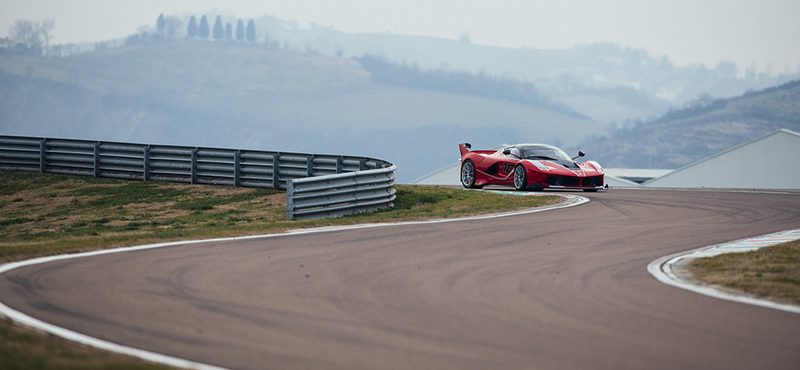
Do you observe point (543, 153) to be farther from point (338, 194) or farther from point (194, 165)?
point (194, 165)

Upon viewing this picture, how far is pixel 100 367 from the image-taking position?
192 inches

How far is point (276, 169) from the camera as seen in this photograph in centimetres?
2284

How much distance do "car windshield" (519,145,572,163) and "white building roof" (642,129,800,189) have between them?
23216 mm

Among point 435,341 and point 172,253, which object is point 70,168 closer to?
point 172,253

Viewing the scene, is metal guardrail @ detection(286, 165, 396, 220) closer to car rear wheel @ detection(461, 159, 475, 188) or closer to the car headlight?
the car headlight

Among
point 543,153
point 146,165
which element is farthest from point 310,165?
point 543,153

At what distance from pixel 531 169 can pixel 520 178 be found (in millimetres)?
463

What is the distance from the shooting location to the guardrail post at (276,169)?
2273 centimetres

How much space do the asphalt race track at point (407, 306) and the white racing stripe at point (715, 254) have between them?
19 centimetres

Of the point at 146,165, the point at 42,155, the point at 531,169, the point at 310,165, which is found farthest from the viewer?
the point at 42,155

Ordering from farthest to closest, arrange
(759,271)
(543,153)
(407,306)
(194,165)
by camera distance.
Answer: (194,165) < (543,153) < (759,271) < (407,306)

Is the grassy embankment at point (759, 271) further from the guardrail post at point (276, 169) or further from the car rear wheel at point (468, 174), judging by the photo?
the guardrail post at point (276, 169)

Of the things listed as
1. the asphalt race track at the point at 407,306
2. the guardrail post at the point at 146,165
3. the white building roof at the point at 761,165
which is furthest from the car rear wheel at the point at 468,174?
the white building roof at the point at 761,165

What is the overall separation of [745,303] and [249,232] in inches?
286
